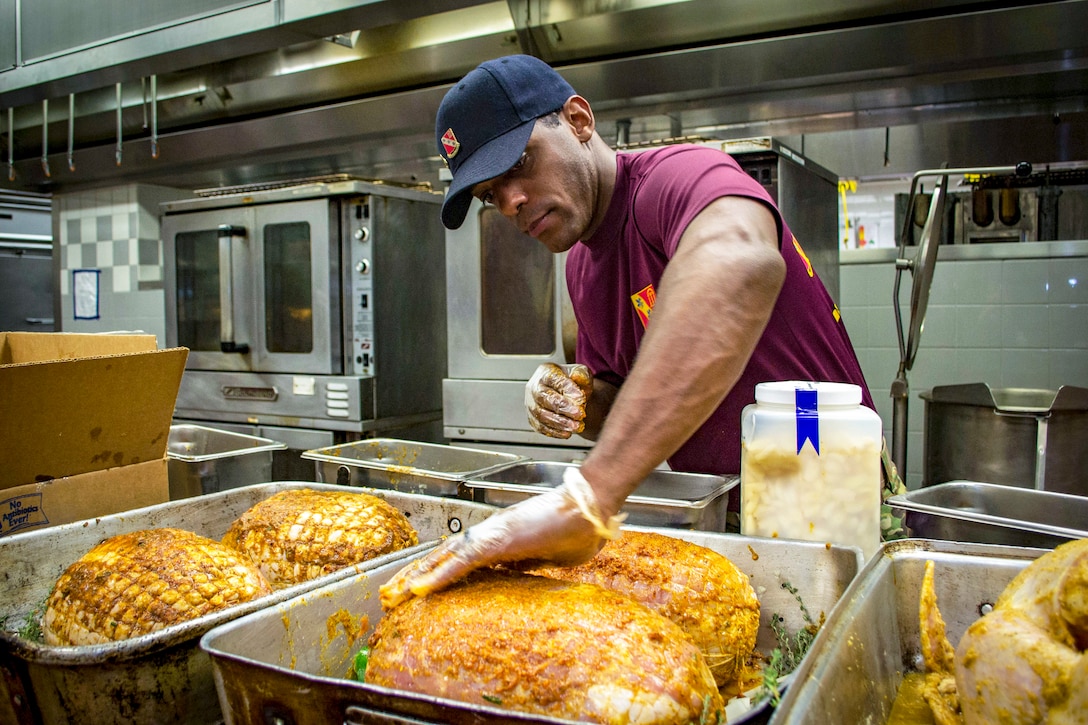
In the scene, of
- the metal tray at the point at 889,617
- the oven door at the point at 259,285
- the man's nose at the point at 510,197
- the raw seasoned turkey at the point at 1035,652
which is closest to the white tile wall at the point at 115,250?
the oven door at the point at 259,285

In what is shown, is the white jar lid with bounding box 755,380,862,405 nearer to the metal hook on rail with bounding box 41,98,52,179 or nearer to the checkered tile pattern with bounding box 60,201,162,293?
the metal hook on rail with bounding box 41,98,52,179

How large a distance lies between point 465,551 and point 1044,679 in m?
0.60

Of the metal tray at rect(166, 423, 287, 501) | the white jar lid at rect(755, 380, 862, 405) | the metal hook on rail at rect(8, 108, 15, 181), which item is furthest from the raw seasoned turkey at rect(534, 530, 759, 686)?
the metal hook on rail at rect(8, 108, 15, 181)

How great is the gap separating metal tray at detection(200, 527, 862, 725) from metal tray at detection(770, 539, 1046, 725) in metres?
0.07

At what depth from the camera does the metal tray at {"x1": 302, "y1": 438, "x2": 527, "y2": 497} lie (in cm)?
185

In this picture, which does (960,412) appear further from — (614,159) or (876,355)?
(614,159)

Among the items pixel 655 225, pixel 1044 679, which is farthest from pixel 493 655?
pixel 655 225

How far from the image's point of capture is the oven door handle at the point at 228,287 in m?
4.05

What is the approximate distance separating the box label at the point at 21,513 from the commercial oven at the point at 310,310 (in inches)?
87.3

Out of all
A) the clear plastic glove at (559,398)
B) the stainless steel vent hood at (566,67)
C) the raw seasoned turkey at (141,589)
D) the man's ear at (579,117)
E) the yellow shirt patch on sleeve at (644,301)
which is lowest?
the raw seasoned turkey at (141,589)

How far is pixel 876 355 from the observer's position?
13.4 feet

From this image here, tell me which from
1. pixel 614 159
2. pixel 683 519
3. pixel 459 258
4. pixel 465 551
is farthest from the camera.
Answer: pixel 459 258

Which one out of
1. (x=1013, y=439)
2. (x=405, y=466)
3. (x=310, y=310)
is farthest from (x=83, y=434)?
(x=1013, y=439)

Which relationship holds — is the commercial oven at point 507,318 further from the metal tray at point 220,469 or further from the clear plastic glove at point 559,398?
the clear plastic glove at point 559,398
